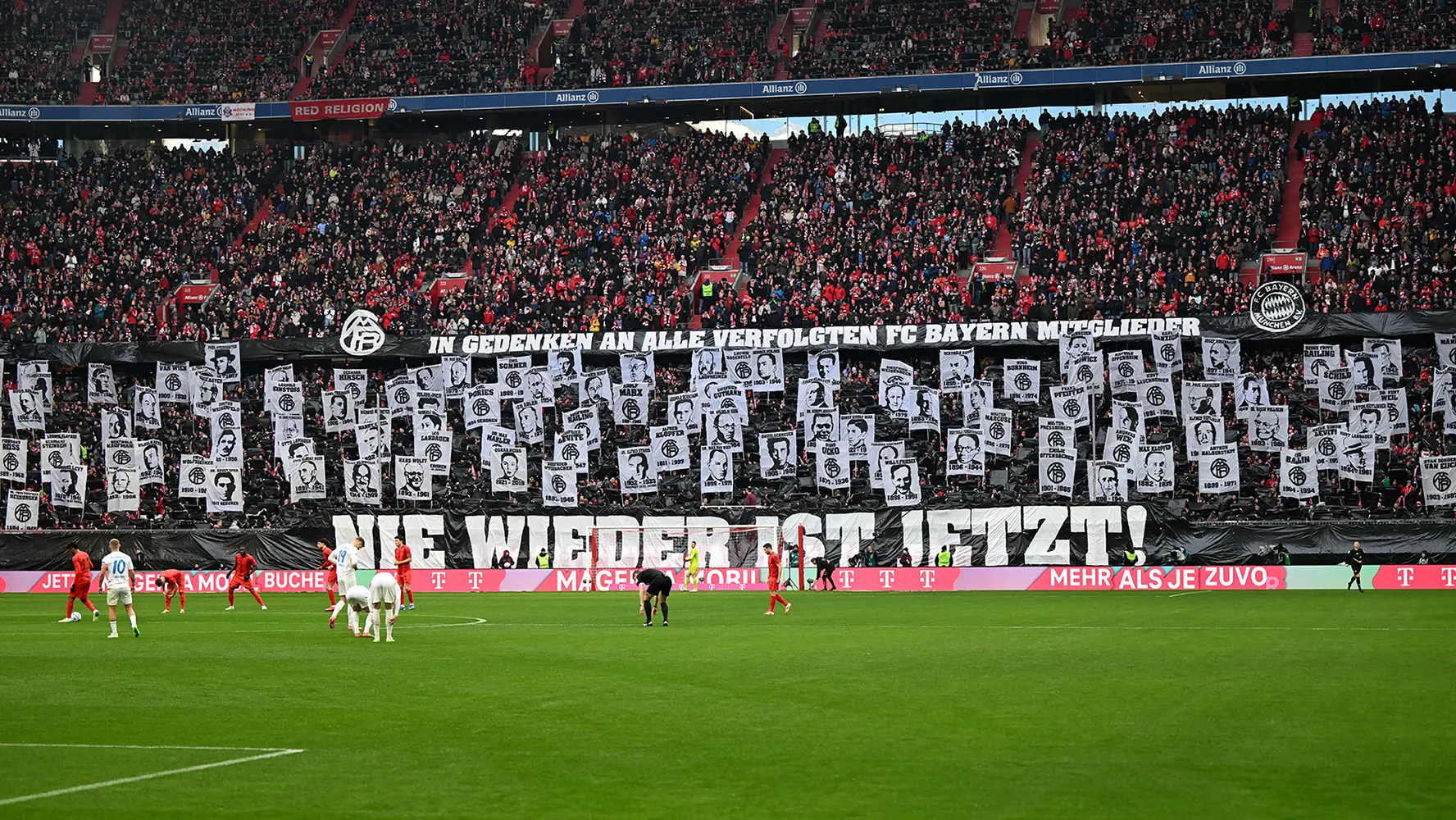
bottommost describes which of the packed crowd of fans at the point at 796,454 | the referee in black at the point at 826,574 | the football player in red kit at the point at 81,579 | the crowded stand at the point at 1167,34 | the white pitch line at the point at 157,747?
the referee in black at the point at 826,574

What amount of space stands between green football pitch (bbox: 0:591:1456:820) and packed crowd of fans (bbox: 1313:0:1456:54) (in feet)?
128

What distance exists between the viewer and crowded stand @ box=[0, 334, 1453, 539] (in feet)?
174

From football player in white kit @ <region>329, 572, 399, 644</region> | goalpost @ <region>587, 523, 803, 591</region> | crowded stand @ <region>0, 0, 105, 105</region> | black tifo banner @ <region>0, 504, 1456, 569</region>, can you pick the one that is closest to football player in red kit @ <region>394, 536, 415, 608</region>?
football player in white kit @ <region>329, 572, 399, 644</region>

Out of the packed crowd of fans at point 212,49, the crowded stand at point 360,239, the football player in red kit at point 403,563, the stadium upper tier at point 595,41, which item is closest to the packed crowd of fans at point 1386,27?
the stadium upper tier at point 595,41

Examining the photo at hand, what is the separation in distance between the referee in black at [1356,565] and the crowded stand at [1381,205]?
10.3 meters

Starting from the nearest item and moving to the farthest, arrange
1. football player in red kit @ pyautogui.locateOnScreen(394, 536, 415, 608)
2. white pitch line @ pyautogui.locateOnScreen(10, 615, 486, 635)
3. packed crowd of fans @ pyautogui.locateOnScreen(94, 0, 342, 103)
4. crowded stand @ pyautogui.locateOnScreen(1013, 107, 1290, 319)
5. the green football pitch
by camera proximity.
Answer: the green football pitch
white pitch line @ pyautogui.locateOnScreen(10, 615, 486, 635)
football player in red kit @ pyautogui.locateOnScreen(394, 536, 415, 608)
crowded stand @ pyautogui.locateOnScreen(1013, 107, 1290, 319)
packed crowd of fans @ pyautogui.locateOnScreen(94, 0, 342, 103)

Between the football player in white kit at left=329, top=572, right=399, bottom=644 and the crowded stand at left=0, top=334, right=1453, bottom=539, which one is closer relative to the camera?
the football player in white kit at left=329, top=572, right=399, bottom=644

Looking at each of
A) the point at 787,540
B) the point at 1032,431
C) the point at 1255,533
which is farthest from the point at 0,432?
the point at 1255,533

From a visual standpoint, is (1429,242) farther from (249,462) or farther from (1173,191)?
(249,462)

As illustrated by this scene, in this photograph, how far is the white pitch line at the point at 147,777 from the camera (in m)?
13.1

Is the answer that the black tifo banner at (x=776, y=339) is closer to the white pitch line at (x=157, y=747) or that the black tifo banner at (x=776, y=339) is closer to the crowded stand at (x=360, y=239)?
the crowded stand at (x=360, y=239)

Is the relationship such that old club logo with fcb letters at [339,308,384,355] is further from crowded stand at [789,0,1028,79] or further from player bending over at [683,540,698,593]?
crowded stand at [789,0,1028,79]

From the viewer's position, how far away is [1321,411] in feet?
176

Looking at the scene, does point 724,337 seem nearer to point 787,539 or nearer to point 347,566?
point 787,539
